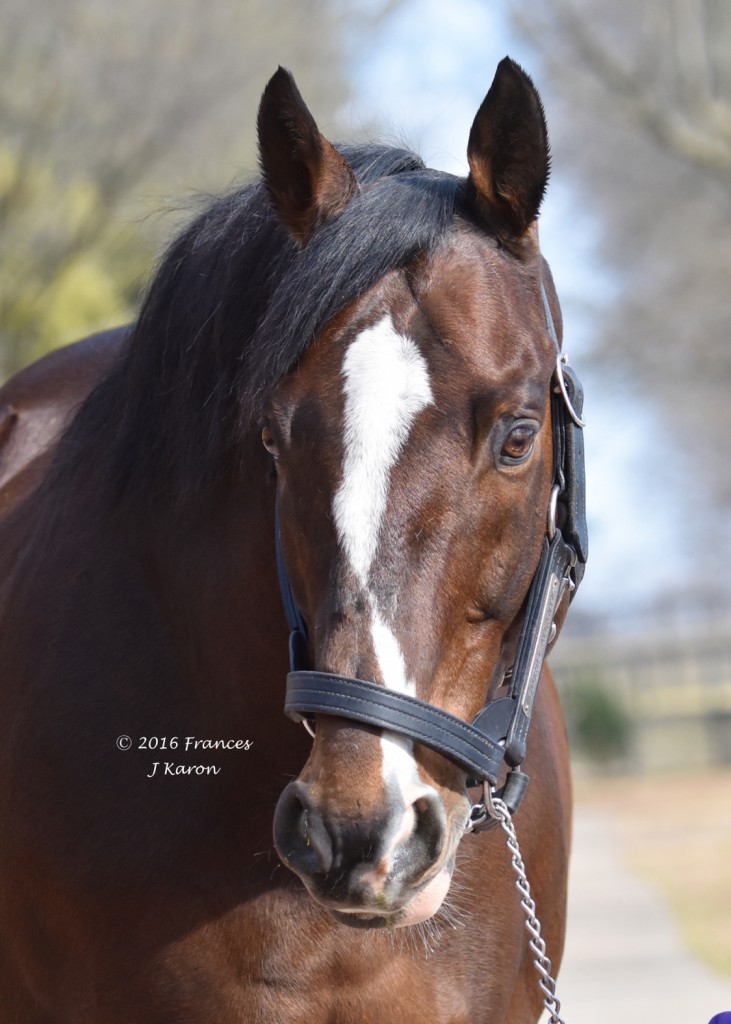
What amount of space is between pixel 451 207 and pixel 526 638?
76cm

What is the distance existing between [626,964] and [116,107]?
25.3ft

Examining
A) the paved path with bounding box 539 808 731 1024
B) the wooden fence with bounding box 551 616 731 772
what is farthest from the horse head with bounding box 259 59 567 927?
the wooden fence with bounding box 551 616 731 772

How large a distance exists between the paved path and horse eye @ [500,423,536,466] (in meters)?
3.91

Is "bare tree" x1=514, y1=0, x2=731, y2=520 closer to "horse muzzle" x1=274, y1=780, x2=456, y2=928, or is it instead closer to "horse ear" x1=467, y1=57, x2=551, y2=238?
"horse ear" x1=467, y1=57, x2=551, y2=238

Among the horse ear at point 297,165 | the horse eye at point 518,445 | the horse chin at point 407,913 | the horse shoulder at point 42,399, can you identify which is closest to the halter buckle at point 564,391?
the horse eye at point 518,445

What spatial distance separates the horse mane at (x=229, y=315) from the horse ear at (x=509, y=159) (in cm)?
6

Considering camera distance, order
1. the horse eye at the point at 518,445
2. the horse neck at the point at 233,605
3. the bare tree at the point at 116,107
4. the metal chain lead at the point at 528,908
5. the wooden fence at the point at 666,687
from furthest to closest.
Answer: the wooden fence at the point at 666,687, the bare tree at the point at 116,107, the horse neck at the point at 233,605, the metal chain lead at the point at 528,908, the horse eye at the point at 518,445

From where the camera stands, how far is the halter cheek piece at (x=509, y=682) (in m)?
1.85

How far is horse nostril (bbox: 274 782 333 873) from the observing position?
1815mm

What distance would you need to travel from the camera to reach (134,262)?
11.8 m

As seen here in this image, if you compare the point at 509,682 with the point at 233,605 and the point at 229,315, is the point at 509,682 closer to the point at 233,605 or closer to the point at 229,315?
the point at 233,605

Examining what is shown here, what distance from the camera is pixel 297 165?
2.29 metres

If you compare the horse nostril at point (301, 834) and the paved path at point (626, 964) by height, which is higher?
the paved path at point (626, 964)

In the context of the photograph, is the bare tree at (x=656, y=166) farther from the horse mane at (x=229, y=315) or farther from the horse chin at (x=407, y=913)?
the horse chin at (x=407, y=913)
